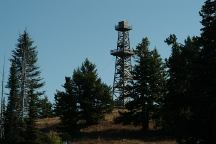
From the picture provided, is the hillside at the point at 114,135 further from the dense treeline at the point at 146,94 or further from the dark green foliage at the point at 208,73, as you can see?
the dark green foliage at the point at 208,73

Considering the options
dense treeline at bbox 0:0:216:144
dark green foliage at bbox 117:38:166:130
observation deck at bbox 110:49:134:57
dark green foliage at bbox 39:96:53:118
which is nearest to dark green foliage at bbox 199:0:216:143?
dense treeline at bbox 0:0:216:144

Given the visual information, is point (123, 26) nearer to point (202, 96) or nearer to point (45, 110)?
point (45, 110)

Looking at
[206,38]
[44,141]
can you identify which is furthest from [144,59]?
[206,38]

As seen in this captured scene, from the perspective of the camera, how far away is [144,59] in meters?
72.9

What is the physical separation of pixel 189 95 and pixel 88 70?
116ft

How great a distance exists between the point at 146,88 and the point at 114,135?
807 cm

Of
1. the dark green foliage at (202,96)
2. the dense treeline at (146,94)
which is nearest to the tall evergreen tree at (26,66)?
the dense treeline at (146,94)

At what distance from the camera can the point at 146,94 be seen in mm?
70750

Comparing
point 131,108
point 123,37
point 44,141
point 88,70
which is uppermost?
point 123,37

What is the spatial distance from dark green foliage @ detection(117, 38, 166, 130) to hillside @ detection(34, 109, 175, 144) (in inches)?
72.2

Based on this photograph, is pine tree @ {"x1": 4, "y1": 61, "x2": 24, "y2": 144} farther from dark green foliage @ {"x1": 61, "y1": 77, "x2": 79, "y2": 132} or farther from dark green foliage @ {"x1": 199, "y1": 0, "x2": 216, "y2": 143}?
dark green foliage @ {"x1": 199, "y1": 0, "x2": 216, "y2": 143}

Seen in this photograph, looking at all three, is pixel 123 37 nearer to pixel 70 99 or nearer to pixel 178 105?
pixel 70 99

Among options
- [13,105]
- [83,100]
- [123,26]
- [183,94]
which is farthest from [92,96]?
[183,94]

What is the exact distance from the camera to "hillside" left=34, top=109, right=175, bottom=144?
61.7m
